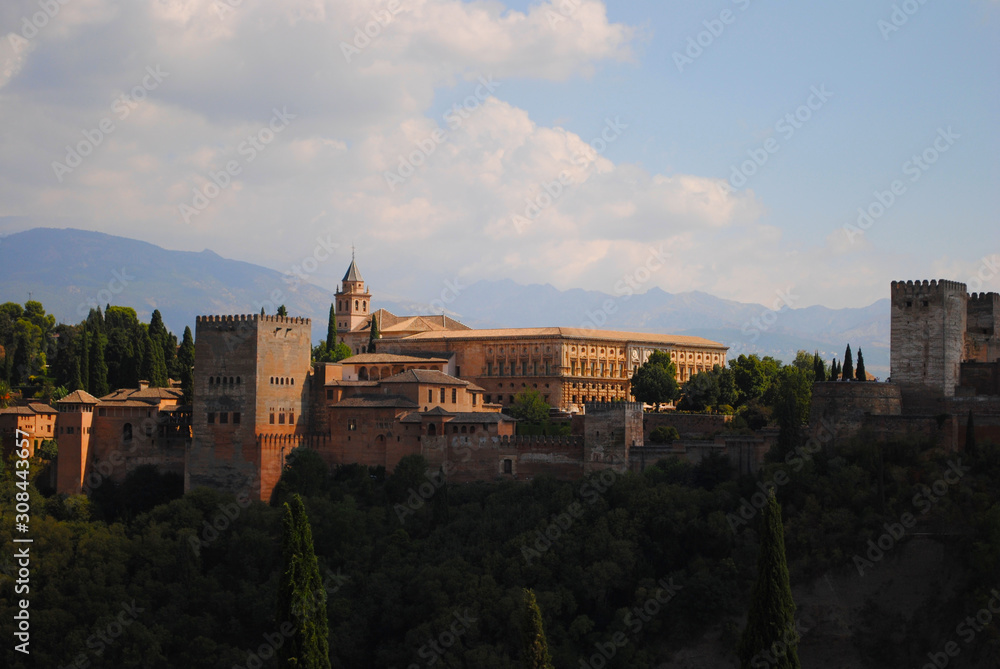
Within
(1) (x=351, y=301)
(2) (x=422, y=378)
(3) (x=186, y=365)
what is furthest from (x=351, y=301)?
(2) (x=422, y=378)

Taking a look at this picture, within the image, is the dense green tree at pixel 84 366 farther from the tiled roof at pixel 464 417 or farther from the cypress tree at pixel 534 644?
the cypress tree at pixel 534 644

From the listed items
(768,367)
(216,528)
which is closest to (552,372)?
(768,367)

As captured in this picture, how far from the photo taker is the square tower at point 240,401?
5619 centimetres

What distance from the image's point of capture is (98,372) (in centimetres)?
6806

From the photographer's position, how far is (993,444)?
1823 inches

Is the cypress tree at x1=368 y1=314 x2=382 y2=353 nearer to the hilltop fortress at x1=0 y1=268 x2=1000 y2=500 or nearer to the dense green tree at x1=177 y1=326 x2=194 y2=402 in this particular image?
the dense green tree at x1=177 y1=326 x2=194 y2=402

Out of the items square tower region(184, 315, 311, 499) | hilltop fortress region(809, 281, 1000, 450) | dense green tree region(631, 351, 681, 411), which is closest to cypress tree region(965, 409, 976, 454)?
hilltop fortress region(809, 281, 1000, 450)

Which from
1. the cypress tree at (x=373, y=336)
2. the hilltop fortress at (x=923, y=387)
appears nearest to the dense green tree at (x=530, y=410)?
the cypress tree at (x=373, y=336)

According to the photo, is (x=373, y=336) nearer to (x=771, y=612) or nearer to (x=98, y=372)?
(x=98, y=372)

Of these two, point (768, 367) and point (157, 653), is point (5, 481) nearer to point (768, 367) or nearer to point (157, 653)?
point (157, 653)

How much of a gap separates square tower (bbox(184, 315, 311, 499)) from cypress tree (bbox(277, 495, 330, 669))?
19595 millimetres

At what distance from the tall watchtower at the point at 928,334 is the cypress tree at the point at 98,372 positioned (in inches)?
1655

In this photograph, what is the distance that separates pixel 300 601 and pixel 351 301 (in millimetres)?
80032

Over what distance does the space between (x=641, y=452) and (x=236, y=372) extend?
19178 mm
